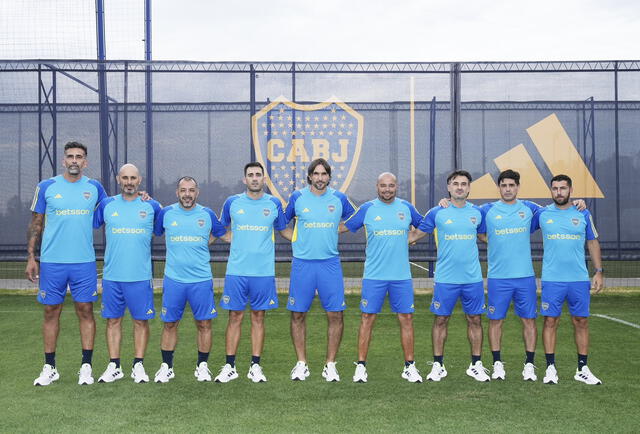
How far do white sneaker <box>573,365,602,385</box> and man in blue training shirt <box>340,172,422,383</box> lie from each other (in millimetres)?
1418

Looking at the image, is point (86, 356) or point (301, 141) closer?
point (86, 356)

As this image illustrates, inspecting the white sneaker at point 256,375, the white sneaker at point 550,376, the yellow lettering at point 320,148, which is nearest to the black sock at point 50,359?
the white sneaker at point 256,375

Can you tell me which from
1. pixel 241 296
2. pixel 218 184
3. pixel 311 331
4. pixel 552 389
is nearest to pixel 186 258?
pixel 241 296

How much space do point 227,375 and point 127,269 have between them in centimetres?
128

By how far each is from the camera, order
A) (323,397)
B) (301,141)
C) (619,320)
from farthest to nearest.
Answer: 1. (301,141)
2. (619,320)
3. (323,397)

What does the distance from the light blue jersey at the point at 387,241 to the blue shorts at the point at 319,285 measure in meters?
0.31

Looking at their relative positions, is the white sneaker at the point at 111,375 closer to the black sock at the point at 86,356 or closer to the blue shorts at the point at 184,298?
the black sock at the point at 86,356

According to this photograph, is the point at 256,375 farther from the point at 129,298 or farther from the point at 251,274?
the point at 129,298

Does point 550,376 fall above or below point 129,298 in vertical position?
below

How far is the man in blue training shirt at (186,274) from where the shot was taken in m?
4.97

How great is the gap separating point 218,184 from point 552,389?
6.99 meters

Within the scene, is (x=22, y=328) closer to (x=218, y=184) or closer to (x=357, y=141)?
(x=218, y=184)

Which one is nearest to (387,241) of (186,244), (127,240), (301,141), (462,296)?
(462,296)

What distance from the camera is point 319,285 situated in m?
5.10
